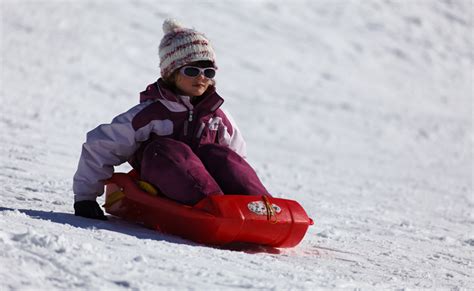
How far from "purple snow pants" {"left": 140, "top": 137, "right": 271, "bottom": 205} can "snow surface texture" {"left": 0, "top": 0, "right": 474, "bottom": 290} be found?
25 centimetres

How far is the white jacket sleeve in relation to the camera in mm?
3662

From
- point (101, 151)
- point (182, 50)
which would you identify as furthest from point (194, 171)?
point (182, 50)

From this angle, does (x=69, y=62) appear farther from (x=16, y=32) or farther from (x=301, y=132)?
(x=301, y=132)

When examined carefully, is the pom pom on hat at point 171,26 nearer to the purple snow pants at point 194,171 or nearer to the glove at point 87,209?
the purple snow pants at point 194,171

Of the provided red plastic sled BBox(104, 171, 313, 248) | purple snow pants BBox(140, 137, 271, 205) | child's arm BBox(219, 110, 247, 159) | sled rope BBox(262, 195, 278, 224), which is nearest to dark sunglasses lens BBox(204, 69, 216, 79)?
child's arm BBox(219, 110, 247, 159)

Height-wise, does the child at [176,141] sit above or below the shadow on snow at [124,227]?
above

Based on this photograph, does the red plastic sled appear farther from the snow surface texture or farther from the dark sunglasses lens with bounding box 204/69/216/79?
the dark sunglasses lens with bounding box 204/69/216/79

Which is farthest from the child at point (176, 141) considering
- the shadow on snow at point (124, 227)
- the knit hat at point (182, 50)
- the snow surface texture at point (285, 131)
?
the snow surface texture at point (285, 131)

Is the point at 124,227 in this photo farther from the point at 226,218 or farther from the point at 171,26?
the point at 171,26

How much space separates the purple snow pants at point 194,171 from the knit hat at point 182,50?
42cm

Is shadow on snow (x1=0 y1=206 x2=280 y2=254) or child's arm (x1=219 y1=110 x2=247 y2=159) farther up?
child's arm (x1=219 y1=110 x2=247 y2=159)

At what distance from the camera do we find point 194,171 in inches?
139

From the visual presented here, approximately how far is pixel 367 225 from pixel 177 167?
6.04ft

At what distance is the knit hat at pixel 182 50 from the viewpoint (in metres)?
3.85
